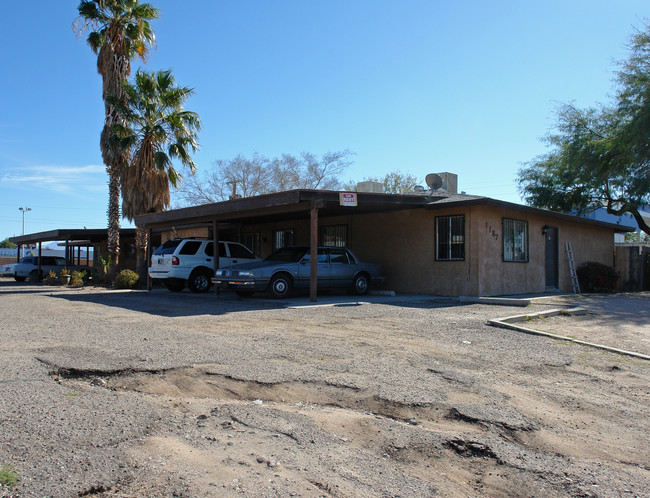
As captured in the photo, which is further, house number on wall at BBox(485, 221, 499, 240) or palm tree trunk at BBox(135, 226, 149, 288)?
palm tree trunk at BBox(135, 226, 149, 288)

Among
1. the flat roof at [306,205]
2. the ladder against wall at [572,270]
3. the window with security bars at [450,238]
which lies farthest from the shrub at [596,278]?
the window with security bars at [450,238]

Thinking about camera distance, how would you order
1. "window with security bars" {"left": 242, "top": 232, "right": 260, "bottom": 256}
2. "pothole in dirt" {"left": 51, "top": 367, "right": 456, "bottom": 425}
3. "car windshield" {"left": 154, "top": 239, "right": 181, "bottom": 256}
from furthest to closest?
"window with security bars" {"left": 242, "top": 232, "right": 260, "bottom": 256}
"car windshield" {"left": 154, "top": 239, "right": 181, "bottom": 256}
"pothole in dirt" {"left": 51, "top": 367, "right": 456, "bottom": 425}

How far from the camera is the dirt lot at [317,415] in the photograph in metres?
3.19

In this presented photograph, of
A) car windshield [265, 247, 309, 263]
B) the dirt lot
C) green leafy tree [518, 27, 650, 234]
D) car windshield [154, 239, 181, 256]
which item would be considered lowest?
the dirt lot

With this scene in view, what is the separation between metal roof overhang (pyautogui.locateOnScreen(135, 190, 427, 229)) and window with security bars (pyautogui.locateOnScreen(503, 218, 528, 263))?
2982 millimetres

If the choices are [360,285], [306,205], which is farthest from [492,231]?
[306,205]

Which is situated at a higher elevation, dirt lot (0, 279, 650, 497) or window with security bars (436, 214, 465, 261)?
window with security bars (436, 214, 465, 261)

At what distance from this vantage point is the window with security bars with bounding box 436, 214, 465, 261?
15.2m

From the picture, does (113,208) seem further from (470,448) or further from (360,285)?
(470,448)

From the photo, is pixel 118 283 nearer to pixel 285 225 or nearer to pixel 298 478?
pixel 285 225

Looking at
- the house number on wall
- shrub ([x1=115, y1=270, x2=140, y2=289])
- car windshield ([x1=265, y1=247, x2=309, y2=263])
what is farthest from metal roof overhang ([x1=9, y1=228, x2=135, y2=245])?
the house number on wall

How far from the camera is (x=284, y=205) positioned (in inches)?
545

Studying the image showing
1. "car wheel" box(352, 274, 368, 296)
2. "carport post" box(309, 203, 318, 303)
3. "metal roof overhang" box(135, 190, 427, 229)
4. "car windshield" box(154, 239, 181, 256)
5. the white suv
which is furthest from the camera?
"car windshield" box(154, 239, 181, 256)

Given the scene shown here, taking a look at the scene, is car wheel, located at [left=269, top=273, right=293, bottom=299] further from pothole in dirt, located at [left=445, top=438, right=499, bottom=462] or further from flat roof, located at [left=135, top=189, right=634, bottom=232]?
pothole in dirt, located at [left=445, top=438, right=499, bottom=462]
